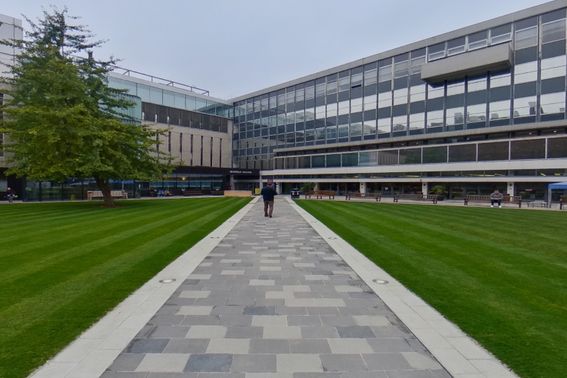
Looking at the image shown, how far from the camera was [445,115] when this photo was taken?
4944 cm

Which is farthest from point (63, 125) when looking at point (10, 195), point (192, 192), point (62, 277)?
point (192, 192)

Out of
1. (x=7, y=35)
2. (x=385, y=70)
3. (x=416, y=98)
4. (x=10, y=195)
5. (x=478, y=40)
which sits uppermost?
(x=478, y=40)

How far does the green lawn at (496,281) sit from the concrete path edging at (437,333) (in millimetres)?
157

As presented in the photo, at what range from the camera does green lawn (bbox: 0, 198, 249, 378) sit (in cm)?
406

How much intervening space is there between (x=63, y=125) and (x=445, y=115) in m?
48.7

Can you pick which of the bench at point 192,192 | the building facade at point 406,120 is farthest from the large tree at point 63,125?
the bench at point 192,192

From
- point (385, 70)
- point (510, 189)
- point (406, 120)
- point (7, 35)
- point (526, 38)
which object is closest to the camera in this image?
point (7, 35)

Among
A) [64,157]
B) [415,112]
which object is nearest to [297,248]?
[64,157]

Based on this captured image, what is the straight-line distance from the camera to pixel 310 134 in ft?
222

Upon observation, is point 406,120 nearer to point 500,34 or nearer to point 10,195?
point 500,34

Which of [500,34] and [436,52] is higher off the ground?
[500,34]

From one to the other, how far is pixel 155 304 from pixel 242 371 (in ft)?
8.49

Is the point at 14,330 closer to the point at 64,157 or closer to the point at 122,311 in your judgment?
the point at 122,311

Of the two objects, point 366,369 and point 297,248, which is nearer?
point 366,369
